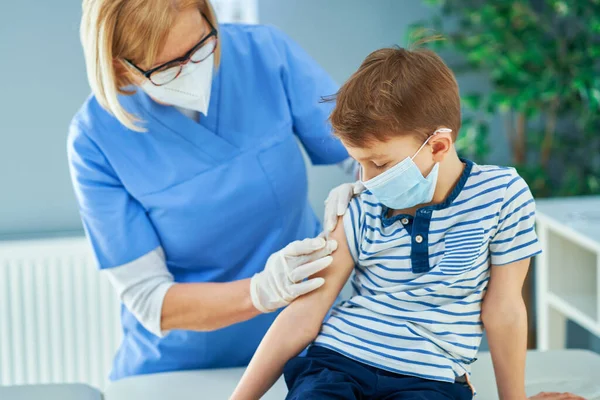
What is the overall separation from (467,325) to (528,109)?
1761 millimetres

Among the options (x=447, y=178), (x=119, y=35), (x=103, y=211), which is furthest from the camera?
(x=103, y=211)

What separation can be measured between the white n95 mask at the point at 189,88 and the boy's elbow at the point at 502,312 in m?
0.70

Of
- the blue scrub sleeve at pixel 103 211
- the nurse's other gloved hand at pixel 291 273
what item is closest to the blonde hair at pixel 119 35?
the blue scrub sleeve at pixel 103 211

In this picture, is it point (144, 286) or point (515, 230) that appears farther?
point (144, 286)

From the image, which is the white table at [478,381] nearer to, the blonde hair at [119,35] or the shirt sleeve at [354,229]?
the shirt sleeve at [354,229]

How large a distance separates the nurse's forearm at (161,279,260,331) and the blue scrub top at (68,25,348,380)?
11 centimetres

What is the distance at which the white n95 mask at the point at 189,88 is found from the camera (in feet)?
4.81

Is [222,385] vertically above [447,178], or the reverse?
[447,178]

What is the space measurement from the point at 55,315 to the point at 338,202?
1847mm

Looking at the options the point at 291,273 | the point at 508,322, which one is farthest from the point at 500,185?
the point at 291,273

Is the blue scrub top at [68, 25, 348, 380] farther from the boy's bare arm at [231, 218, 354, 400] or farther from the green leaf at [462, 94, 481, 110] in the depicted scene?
the green leaf at [462, 94, 481, 110]

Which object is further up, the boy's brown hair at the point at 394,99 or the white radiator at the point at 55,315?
the boy's brown hair at the point at 394,99

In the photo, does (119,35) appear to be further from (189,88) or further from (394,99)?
(394,99)

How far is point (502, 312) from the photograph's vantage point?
48.3 inches
